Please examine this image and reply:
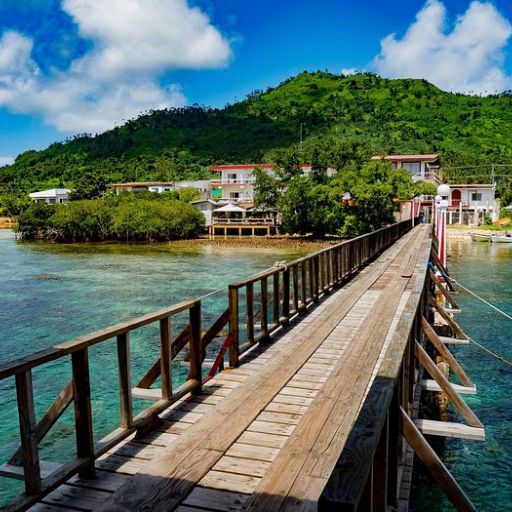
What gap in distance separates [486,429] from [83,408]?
8155mm

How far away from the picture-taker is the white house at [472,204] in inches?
2468

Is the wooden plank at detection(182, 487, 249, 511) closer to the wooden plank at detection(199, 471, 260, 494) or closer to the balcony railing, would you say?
the wooden plank at detection(199, 471, 260, 494)

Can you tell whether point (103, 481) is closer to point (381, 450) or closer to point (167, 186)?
point (381, 450)

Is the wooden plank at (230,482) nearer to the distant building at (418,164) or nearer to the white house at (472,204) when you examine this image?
the distant building at (418,164)

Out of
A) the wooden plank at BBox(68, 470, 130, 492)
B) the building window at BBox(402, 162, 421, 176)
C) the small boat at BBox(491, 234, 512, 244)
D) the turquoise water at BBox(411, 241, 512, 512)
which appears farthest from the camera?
the building window at BBox(402, 162, 421, 176)

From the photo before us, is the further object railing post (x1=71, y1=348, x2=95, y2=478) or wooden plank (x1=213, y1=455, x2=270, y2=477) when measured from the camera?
wooden plank (x1=213, y1=455, x2=270, y2=477)

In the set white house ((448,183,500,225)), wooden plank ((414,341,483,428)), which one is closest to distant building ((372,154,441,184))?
white house ((448,183,500,225))

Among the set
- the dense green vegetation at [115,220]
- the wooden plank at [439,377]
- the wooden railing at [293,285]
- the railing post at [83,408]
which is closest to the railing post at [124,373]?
the railing post at [83,408]

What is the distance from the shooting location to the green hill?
98.9 m

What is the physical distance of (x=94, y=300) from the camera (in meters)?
22.6

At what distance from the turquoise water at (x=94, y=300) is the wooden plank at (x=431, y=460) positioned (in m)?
6.34

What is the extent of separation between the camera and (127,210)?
55.1 metres

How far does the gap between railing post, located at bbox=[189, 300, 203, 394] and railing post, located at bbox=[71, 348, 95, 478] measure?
1764 mm

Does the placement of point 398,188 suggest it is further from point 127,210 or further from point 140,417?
point 140,417
